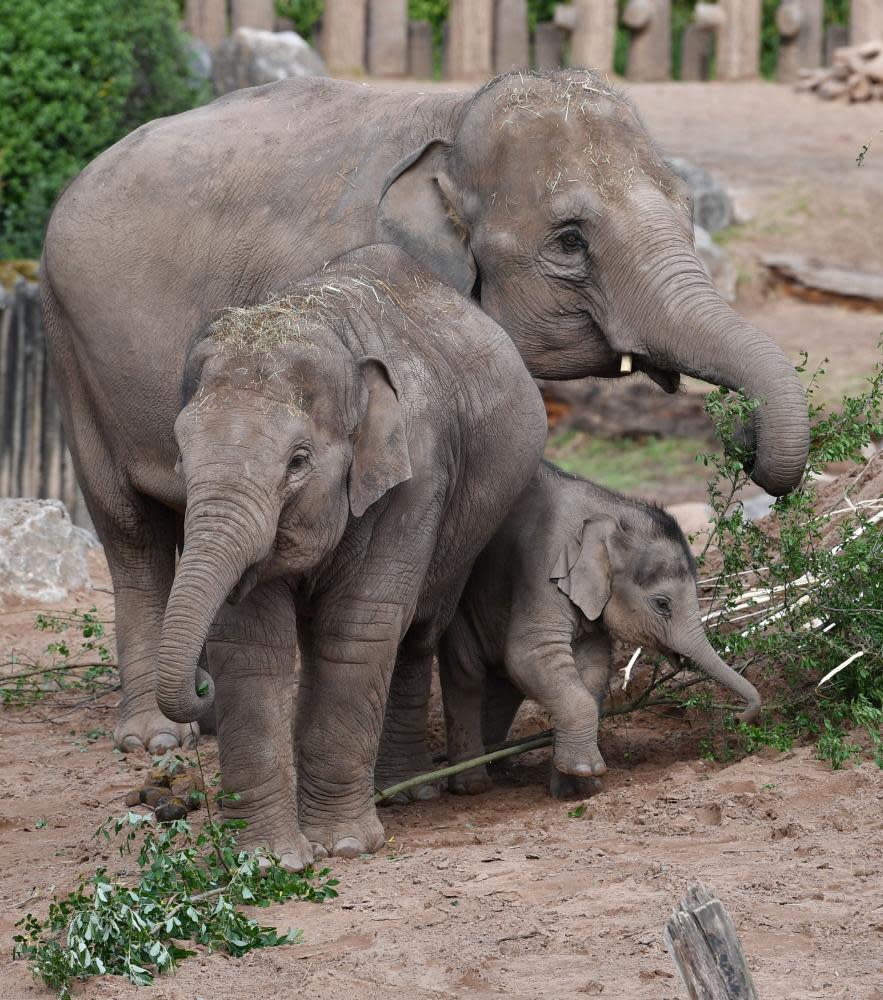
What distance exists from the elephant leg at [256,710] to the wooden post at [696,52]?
19187 mm

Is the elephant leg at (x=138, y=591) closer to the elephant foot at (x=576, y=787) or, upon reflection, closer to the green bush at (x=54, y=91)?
the elephant foot at (x=576, y=787)

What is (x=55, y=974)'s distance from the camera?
4.70 metres

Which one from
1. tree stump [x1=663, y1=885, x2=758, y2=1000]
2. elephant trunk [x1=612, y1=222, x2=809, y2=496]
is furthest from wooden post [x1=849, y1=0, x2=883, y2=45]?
tree stump [x1=663, y1=885, x2=758, y2=1000]

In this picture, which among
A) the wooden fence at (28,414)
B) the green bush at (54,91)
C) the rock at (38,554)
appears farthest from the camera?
the green bush at (54,91)

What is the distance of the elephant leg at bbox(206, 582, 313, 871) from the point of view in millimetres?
5734

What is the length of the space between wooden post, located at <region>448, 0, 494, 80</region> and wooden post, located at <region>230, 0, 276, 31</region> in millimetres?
2282

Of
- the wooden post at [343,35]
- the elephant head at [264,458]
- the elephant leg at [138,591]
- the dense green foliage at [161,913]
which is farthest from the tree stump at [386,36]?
the dense green foliage at [161,913]

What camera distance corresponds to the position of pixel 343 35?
21719mm

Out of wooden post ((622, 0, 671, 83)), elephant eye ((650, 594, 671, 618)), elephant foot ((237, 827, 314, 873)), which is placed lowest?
wooden post ((622, 0, 671, 83))

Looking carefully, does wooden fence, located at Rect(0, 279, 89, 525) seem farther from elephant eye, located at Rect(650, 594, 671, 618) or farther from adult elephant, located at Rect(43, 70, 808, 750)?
elephant eye, located at Rect(650, 594, 671, 618)

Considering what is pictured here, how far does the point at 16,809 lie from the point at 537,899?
2.50 meters

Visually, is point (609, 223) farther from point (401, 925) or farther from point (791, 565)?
point (401, 925)

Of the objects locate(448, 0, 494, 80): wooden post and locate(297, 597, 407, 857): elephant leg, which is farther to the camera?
locate(448, 0, 494, 80): wooden post

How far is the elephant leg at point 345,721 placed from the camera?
19.5ft
